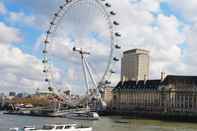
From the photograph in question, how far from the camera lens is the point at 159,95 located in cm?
12700

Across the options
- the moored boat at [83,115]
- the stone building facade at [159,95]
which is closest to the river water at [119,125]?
the moored boat at [83,115]

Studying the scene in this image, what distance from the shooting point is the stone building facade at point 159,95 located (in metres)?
120

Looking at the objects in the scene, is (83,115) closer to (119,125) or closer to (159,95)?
(119,125)

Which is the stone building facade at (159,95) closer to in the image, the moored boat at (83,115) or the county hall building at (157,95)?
the county hall building at (157,95)

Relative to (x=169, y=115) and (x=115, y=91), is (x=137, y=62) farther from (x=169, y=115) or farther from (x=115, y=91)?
(x=169, y=115)

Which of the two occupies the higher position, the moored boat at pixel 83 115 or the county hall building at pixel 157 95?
the county hall building at pixel 157 95

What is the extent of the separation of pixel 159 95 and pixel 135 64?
37895 mm

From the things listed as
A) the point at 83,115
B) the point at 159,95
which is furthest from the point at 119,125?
the point at 159,95

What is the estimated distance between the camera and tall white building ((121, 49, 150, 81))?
524 ft

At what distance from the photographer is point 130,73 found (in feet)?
531

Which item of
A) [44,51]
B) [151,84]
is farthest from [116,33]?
[151,84]

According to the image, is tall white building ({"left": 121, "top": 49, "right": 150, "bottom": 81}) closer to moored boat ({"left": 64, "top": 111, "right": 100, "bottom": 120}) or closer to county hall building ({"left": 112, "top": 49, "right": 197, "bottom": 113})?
county hall building ({"left": 112, "top": 49, "right": 197, "bottom": 113})

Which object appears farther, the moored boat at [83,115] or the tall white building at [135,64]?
the tall white building at [135,64]

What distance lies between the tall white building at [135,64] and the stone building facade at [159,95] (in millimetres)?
16386
